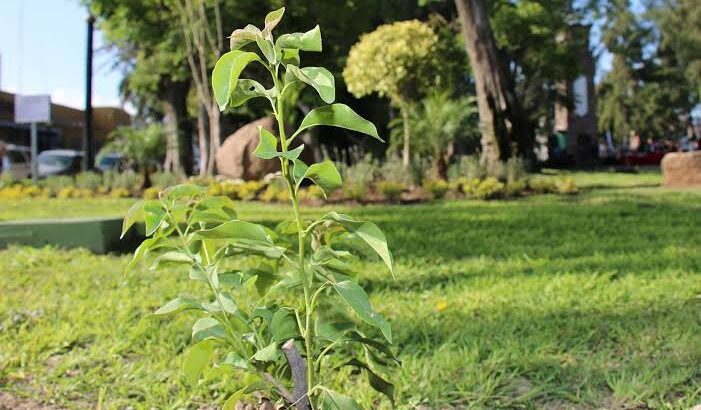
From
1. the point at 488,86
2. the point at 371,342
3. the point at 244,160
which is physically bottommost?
the point at 371,342

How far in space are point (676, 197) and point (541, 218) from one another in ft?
11.7

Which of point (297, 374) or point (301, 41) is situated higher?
point (301, 41)

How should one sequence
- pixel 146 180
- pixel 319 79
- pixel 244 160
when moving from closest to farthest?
pixel 319 79 → pixel 146 180 → pixel 244 160

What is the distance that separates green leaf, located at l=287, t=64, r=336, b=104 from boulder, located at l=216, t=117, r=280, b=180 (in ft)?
39.6

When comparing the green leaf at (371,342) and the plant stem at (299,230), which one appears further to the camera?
the green leaf at (371,342)

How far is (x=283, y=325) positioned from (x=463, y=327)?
1.54 meters

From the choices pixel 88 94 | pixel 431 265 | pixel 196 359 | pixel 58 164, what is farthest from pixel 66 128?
pixel 196 359

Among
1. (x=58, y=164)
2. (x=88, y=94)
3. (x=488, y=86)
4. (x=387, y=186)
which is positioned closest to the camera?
(x=387, y=186)

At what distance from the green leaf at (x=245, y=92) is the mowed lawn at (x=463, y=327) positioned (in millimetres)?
615

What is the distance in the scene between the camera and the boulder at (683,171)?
12.0 meters

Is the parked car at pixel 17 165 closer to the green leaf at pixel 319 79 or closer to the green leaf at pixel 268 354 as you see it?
the green leaf at pixel 268 354

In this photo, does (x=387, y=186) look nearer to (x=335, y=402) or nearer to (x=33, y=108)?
(x=335, y=402)

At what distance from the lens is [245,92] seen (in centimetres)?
130

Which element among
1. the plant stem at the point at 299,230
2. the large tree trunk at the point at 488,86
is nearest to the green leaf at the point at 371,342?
the plant stem at the point at 299,230
